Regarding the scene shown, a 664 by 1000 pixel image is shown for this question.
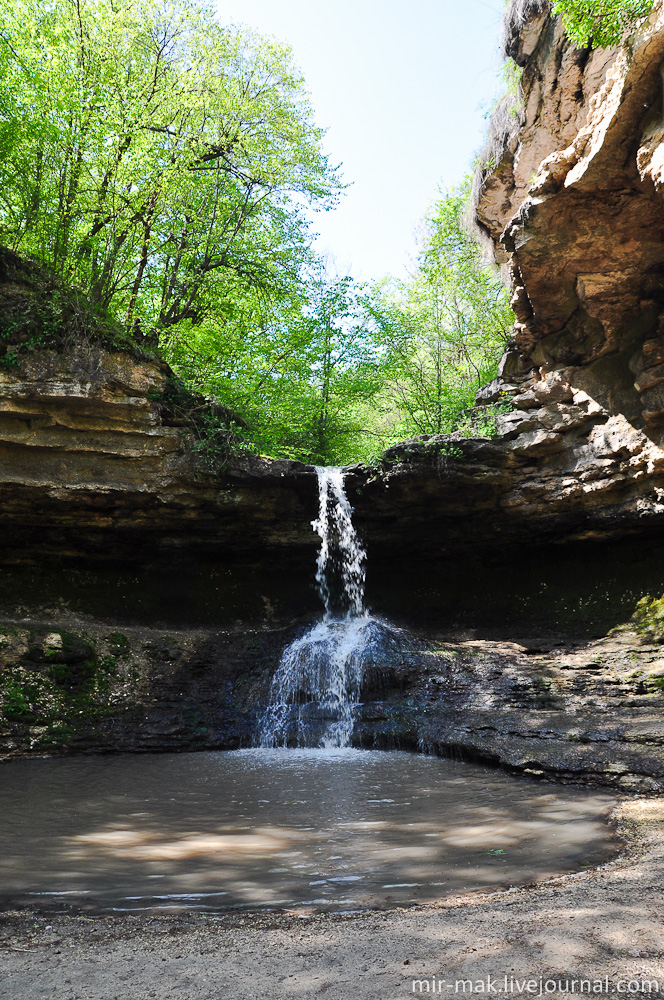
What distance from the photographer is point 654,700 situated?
7.27 meters

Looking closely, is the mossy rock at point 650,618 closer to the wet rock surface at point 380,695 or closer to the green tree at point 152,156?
the wet rock surface at point 380,695

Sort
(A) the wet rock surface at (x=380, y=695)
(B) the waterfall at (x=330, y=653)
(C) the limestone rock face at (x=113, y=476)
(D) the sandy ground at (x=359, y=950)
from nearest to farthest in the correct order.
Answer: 1. (D) the sandy ground at (x=359, y=950)
2. (A) the wet rock surface at (x=380, y=695)
3. (B) the waterfall at (x=330, y=653)
4. (C) the limestone rock face at (x=113, y=476)

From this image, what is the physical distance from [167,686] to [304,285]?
10.1m

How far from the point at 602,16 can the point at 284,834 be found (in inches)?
402

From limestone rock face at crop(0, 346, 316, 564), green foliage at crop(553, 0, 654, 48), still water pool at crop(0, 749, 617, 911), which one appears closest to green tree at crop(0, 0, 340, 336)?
limestone rock face at crop(0, 346, 316, 564)

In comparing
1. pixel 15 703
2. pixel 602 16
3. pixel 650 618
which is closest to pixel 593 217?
pixel 602 16

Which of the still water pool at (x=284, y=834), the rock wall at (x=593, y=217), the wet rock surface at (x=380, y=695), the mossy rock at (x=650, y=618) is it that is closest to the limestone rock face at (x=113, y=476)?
the wet rock surface at (x=380, y=695)

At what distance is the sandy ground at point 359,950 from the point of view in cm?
193

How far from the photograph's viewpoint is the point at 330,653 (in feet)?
31.6

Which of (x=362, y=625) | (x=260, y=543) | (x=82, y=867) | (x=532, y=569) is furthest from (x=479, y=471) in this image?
(x=82, y=867)

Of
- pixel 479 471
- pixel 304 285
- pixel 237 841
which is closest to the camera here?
pixel 237 841

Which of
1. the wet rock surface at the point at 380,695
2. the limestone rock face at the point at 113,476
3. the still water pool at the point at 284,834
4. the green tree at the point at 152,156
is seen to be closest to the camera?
the still water pool at the point at 284,834

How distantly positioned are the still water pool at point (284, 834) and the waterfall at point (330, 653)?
1.60 m

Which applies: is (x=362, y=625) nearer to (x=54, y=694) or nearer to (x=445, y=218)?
(x=54, y=694)
